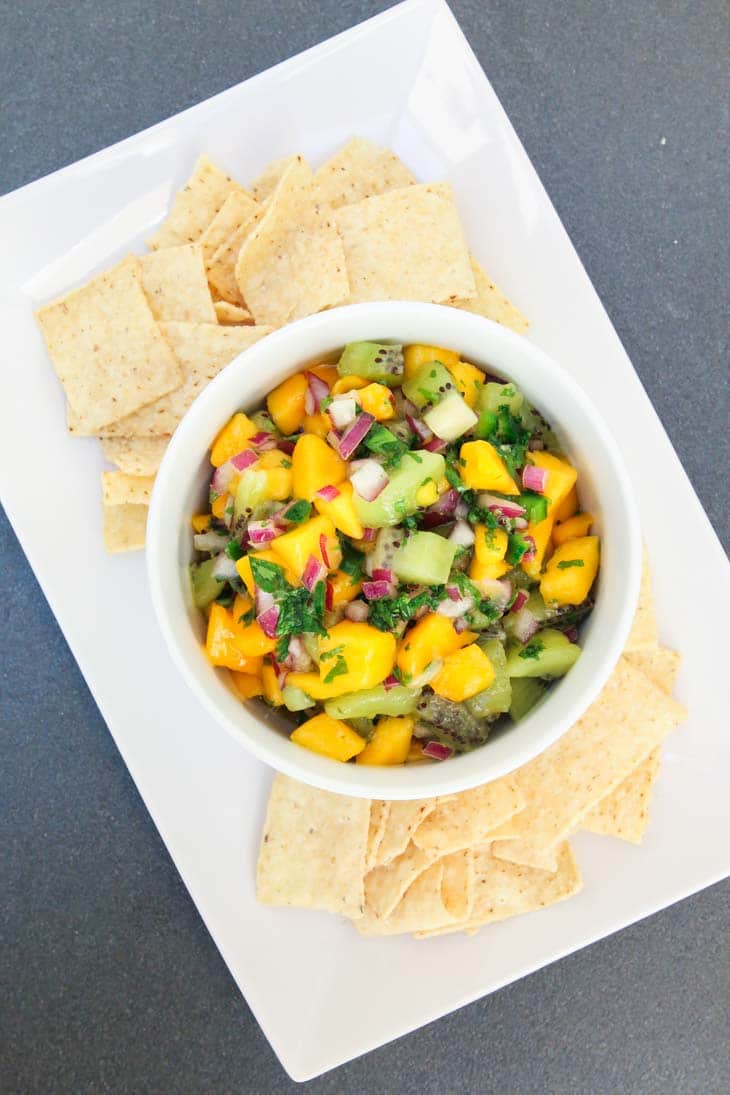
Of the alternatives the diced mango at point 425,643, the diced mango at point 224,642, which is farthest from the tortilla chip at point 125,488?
the diced mango at point 425,643

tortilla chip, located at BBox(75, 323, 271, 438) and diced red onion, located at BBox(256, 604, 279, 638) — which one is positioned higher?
tortilla chip, located at BBox(75, 323, 271, 438)

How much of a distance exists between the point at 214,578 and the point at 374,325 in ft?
1.89

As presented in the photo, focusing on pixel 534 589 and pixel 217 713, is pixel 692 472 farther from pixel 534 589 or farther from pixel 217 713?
pixel 217 713

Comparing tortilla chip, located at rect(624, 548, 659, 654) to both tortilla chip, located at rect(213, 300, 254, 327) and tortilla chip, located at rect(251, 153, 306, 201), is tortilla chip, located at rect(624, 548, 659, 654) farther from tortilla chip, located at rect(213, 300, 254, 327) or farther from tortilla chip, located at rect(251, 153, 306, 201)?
tortilla chip, located at rect(251, 153, 306, 201)

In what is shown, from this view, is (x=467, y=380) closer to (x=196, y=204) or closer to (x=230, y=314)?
(x=230, y=314)

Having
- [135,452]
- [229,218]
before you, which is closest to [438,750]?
[135,452]

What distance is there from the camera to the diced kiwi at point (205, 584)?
72.4 inches

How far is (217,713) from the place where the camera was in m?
1.69

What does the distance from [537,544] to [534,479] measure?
4.8 inches

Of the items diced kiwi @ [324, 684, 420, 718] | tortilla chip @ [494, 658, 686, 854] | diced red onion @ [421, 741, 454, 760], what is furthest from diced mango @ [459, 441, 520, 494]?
tortilla chip @ [494, 658, 686, 854]

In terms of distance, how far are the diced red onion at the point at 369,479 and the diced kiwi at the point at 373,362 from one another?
8.1 inches

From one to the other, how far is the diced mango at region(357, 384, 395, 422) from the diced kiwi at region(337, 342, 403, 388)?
54 millimetres

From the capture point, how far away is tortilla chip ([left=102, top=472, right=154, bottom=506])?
Result: 6.63 ft

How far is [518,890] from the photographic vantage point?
218cm
